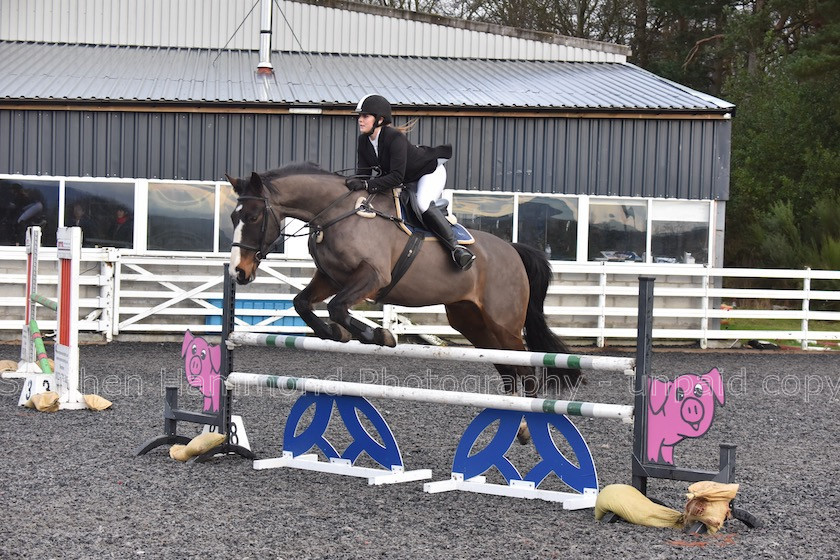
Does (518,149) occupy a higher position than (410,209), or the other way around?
(518,149)

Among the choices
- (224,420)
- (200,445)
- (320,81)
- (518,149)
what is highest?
(320,81)

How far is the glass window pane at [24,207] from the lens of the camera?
13.7 metres

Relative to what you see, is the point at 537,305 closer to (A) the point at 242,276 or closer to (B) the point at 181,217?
(A) the point at 242,276

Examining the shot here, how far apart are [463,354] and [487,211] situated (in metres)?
9.18

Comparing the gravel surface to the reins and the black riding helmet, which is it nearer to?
the reins

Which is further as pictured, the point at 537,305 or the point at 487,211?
the point at 487,211

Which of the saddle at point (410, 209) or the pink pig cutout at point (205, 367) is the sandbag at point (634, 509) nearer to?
the saddle at point (410, 209)

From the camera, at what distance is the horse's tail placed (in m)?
6.95

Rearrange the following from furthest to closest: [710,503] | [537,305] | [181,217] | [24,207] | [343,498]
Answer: [181,217] → [24,207] → [537,305] → [343,498] → [710,503]

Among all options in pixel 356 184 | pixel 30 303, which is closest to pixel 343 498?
pixel 356 184

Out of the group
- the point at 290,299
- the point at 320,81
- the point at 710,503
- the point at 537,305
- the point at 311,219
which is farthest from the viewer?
the point at 320,81

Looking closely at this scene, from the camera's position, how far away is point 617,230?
14.5m

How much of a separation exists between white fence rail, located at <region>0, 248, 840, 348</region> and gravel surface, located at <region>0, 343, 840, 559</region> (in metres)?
4.44

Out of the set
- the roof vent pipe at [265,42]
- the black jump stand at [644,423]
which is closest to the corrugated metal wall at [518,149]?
the roof vent pipe at [265,42]
